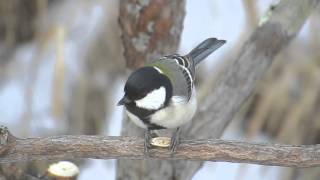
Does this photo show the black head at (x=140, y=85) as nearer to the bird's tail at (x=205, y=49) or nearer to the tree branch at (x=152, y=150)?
the tree branch at (x=152, y=150)

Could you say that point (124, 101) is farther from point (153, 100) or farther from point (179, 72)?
point (179, 72)

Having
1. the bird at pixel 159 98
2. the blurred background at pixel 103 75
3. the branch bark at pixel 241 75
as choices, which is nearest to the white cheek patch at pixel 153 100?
the bird at pixel 159 98

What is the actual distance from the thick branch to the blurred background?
0.85m

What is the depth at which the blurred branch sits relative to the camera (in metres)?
1.16

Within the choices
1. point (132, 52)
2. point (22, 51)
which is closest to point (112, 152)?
point (132, 52)

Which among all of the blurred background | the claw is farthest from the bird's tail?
the blurred background

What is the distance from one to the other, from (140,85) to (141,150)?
131mm

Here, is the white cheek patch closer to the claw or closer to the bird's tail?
the claw

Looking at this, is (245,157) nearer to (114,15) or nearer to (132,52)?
(132,52)

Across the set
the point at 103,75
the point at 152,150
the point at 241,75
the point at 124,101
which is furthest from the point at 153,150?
the point at 103,75

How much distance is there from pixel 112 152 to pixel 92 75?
1257mm

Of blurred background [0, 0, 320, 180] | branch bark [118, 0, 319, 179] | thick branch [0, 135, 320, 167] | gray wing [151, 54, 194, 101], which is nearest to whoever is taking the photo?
thick branch [0, 135, 320, 167]

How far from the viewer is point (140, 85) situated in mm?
1169

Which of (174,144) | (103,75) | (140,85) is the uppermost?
(140,85)
